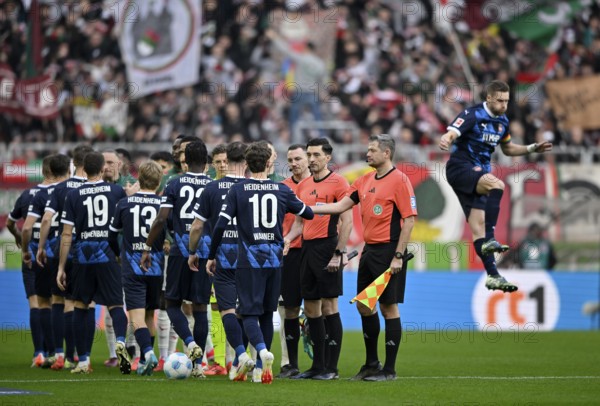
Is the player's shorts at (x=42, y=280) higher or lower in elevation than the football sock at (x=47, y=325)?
higher

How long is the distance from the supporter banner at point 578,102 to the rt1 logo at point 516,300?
5935 millimetres

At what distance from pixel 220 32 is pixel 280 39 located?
1452mm

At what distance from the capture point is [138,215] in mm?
12359

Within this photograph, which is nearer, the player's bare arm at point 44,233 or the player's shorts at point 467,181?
the player's shorts at point 467,181

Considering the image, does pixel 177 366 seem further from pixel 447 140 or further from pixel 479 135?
pixel 479 135

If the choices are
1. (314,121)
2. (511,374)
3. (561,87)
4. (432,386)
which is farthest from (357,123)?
(432,386)

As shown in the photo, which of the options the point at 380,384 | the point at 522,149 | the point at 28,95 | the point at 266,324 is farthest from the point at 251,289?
the point at 28,95

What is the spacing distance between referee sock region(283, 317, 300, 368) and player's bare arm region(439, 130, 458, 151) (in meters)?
2.64

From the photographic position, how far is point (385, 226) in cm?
1187

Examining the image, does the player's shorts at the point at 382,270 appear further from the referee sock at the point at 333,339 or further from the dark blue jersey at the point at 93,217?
the dark blue jersey at the point at 93,217

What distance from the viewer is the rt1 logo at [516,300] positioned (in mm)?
21062

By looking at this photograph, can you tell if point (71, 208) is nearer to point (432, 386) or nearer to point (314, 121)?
point (432, 386)

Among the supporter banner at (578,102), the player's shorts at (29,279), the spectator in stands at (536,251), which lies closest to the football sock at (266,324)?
the player's shorts at (29,279)

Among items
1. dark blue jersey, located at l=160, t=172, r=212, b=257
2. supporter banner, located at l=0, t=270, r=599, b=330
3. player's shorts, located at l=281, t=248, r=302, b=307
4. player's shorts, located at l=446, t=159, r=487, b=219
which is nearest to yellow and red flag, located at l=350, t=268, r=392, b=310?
player's shorts, located at l=281, t=248, r=302, b=307
